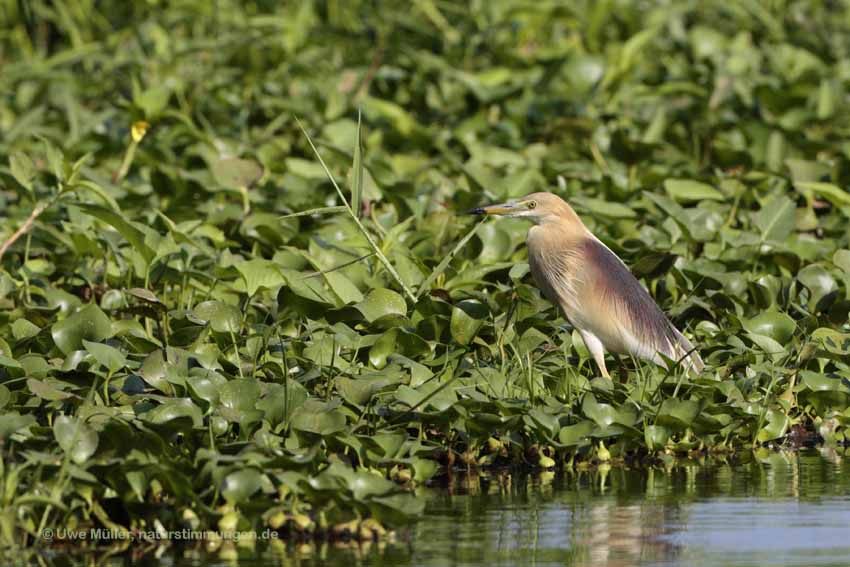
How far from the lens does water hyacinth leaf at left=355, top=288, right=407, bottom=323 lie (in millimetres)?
5590

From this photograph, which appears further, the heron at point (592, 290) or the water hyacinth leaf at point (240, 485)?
the heron at point (592, 290)

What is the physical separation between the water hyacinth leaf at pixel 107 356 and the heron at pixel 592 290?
173cm

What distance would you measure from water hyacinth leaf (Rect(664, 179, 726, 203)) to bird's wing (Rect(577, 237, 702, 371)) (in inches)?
63.2

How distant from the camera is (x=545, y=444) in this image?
4.87 meters

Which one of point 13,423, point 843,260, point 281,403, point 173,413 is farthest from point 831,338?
point 13,423

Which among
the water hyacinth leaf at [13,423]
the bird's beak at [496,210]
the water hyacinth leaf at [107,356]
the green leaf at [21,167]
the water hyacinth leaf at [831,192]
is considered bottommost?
the water hyacinth leaf at [13,423]

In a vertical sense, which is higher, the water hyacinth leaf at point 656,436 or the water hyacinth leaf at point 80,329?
the water hyacinth leaf at point 80,329

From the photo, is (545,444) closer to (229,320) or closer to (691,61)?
(229,320)

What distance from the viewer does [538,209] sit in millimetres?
6043

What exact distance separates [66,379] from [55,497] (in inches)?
40.7

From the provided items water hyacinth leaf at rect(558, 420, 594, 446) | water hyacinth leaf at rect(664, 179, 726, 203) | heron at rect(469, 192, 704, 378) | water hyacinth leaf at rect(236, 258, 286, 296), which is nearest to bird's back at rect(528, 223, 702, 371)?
heron at rect(469, 192, 704, 378)

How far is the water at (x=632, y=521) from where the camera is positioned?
3.86m

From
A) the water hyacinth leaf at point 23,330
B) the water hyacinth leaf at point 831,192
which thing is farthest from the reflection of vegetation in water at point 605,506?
the water hyacinth leaf at point 831,192

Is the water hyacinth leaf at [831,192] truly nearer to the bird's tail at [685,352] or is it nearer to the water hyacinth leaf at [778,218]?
Result: the water hyacinth leaf at [778,218]
